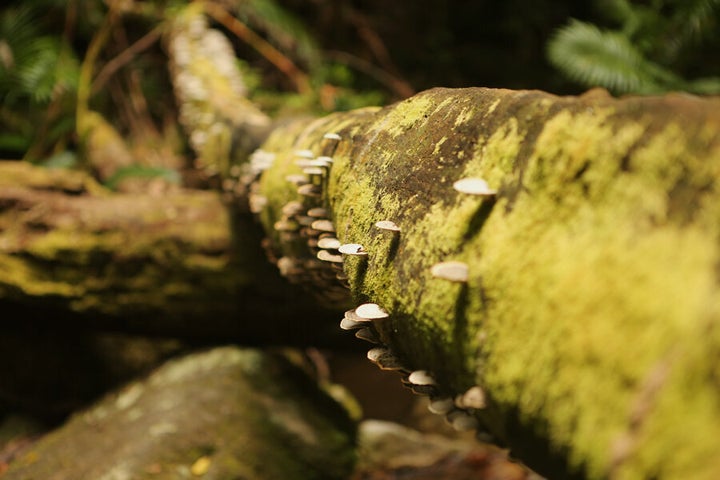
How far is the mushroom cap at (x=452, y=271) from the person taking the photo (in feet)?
3.24

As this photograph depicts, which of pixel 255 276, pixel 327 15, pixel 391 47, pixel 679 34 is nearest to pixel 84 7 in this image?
pixel 327 15

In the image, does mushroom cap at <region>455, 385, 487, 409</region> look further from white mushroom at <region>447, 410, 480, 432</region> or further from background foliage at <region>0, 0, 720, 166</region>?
background foliage at <region>0, 0, 720, 166</region>

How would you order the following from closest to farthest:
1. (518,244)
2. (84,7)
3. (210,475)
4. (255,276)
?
(518,244) < (210,475) < (255,276) < (84,7)

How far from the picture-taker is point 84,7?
23.1 ft

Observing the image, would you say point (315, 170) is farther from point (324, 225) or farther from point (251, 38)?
point (251, 38)

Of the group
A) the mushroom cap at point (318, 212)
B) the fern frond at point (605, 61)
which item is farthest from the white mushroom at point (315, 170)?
the fern frond at point (605, 61)

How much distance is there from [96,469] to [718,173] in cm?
297

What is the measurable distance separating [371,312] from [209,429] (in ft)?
6.38

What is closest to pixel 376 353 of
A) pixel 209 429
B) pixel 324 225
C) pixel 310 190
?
pixel 324 225

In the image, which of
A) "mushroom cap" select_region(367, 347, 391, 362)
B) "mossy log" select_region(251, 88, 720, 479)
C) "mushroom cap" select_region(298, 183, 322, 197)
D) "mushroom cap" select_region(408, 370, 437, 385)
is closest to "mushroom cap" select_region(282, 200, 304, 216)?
"mushroom cap" select_region(298, 183, 322, 197)

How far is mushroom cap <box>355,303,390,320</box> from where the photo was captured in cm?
120

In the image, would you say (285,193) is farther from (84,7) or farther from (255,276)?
(84,7)

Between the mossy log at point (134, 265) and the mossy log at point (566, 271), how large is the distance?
1861 millimetres

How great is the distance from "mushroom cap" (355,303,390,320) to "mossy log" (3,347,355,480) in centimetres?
182
